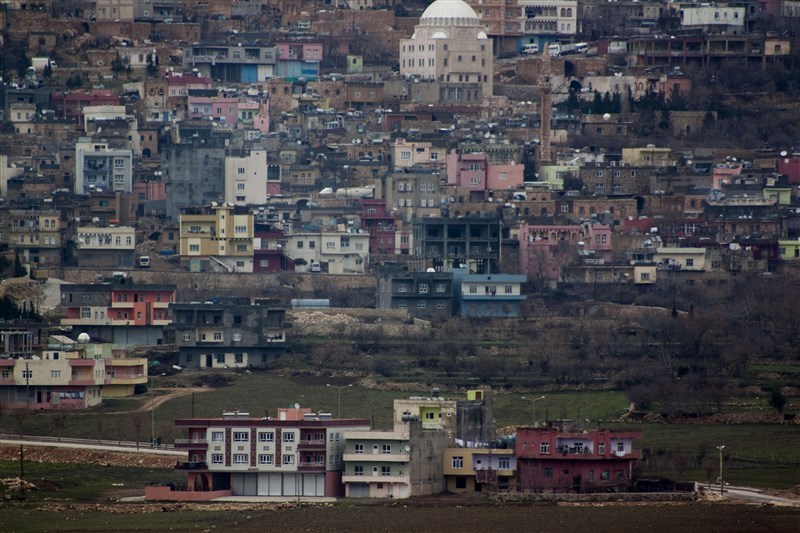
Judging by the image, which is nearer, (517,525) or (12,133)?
(517,525)

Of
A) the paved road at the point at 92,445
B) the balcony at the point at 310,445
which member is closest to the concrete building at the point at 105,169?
the paved road at the point at 92,445

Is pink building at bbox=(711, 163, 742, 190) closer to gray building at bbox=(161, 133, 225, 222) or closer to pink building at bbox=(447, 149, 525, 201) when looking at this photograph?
pink building at bbox=(447, 149, 525, 201)

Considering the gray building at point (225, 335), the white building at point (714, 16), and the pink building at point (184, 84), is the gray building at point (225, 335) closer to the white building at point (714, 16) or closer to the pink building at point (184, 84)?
the pink building at point (184, 84)

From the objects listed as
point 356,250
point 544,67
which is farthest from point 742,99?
point 356,250

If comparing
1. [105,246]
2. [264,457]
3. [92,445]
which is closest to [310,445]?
[264,457]

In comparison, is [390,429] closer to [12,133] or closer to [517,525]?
[517,525]
